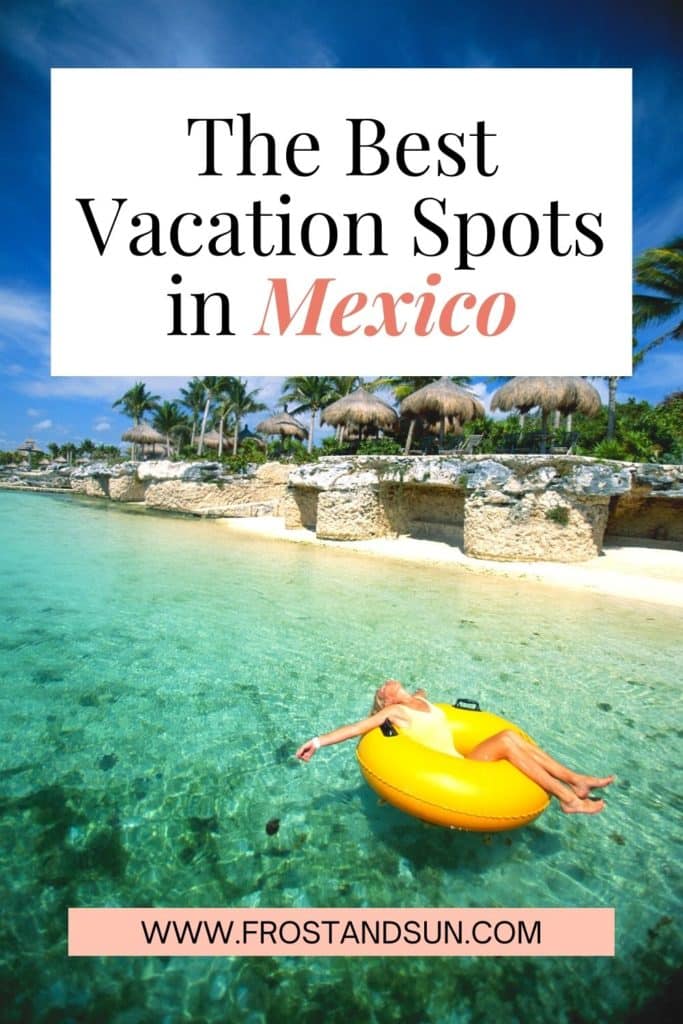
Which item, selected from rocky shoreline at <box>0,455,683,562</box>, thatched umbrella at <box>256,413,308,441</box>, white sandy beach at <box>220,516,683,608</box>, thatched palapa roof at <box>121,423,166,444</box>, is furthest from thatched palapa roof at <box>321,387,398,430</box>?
thatched palapa roof at <box>121,423,166,444</box>

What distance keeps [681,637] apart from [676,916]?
16.1ft

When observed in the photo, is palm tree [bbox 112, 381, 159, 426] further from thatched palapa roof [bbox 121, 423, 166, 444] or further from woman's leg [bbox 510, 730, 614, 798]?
woman's leg [bbox 510, 730, 614, 798]

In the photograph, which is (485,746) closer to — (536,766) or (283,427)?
(536,766)

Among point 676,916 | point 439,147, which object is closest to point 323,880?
point 676,916

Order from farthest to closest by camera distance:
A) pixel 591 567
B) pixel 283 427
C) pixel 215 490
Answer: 1. pixel 283 427
2. pixel 215 490
3. pixel 591 567

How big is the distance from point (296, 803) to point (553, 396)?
46.0 ft

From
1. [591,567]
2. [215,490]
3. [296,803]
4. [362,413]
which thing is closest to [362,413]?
[362,413]

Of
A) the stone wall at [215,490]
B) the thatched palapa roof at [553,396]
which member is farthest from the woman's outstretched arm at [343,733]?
the stone wall at [215,490]

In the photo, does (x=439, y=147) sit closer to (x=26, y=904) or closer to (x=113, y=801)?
(x=113, y=801)

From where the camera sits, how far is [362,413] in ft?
59.7

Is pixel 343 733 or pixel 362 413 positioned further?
pixel 362 413

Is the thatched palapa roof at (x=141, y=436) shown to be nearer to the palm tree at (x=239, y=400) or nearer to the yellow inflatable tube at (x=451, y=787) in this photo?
the palm tree at (x=239, y=400)

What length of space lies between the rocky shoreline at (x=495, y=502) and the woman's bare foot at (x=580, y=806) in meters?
8.68

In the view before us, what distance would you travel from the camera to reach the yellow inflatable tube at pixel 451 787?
2244 millimetres
